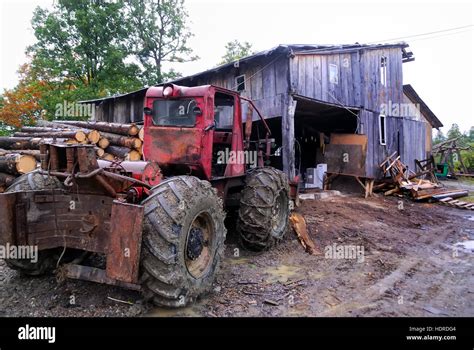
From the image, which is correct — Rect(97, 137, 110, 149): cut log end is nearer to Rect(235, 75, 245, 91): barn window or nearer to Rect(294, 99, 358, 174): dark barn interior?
Rect(235, 75, 245, 91): barn window

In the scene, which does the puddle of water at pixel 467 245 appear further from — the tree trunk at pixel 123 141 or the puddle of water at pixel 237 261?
the tree trunk at pixel 123 141

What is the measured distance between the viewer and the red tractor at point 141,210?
3.16 meters

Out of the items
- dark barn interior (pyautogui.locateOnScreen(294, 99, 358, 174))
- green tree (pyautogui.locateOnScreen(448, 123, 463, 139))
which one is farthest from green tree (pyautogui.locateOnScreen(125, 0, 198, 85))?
green tree (pyautogui.locateOnScreen(448, 123, 463, 139))

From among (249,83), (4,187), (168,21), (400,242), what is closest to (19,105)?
(168,21)

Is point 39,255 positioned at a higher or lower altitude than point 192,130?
lower

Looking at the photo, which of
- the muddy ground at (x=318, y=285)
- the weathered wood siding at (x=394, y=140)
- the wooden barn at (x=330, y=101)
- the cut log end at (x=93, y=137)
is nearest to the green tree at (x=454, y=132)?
the weathered wood siding at (x=394, y=140)

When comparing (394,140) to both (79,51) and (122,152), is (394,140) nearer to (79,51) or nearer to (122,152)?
(122,152)

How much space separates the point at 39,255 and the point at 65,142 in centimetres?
526

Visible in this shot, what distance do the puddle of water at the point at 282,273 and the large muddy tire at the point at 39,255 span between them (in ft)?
8.45

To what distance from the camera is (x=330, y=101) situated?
39.1 ft

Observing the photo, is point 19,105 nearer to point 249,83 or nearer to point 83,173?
point 249,83

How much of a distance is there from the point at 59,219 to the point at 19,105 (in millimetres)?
23267

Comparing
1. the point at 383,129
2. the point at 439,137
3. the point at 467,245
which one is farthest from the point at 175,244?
the point at 439,137

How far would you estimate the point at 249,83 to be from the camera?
11.5 metres
